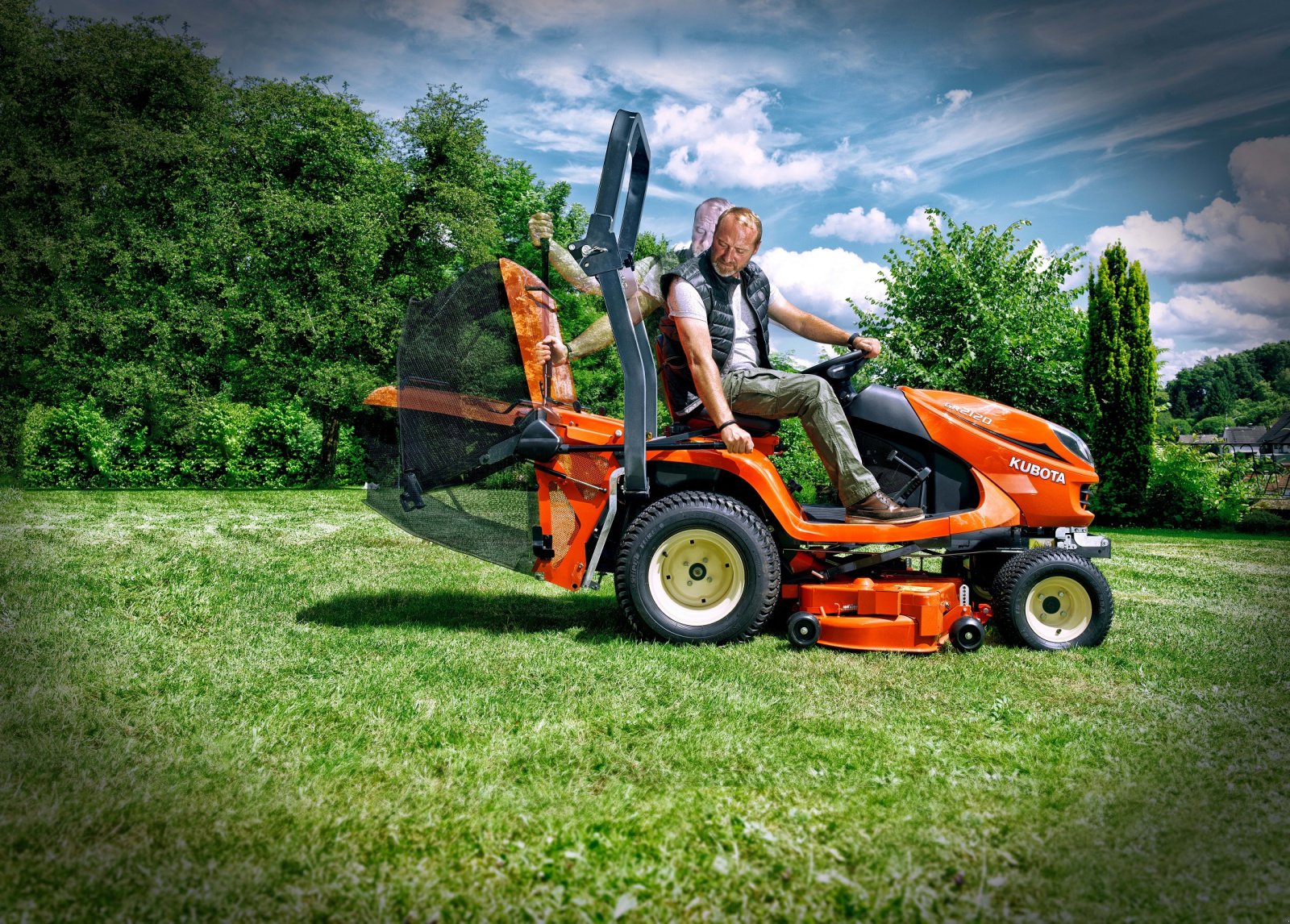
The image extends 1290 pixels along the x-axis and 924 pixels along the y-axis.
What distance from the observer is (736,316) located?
4938 mm

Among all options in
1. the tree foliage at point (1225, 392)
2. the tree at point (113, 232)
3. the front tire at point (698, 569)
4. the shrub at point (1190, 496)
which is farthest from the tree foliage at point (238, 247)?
the tree foliage at point (1225, 392)

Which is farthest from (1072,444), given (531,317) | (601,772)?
(601,772)

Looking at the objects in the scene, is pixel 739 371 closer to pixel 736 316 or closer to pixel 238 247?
pixel 736 316

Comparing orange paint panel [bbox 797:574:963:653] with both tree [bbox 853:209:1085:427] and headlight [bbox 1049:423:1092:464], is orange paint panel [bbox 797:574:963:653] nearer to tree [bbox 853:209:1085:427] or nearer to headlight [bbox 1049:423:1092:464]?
headlight [bbox 1049:423:1092:464]

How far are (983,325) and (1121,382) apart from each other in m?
2.75

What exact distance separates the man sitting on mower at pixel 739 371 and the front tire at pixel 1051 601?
641mm

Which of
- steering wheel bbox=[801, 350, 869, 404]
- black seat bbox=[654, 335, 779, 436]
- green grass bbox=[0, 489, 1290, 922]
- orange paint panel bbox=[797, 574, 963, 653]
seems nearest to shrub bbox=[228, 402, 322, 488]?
green grass bbox=[0, 489, 1290, 922]

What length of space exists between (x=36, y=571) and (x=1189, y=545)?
491 inches

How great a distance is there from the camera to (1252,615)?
6.22 m

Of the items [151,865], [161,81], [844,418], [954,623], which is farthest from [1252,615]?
[161,81]

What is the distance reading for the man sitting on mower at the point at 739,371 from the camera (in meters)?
4.67

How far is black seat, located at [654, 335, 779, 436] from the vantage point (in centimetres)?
493

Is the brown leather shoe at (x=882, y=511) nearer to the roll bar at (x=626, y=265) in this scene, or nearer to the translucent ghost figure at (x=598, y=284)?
the roll bar at (x=626, y=265)

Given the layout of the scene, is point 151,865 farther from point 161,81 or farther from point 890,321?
point 161,81
